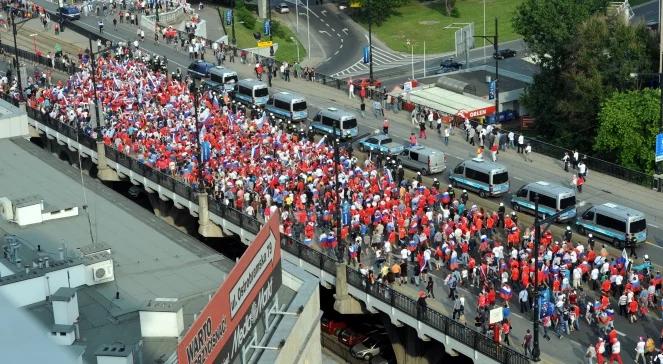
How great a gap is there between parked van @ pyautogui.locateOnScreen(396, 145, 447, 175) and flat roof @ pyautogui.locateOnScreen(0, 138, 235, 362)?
1680cm

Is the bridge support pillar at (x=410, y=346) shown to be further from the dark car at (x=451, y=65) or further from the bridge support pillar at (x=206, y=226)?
the dark car at (x=451, y=65)

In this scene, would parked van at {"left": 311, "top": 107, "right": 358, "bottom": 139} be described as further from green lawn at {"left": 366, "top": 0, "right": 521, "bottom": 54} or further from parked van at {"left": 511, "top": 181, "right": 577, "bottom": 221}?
green lawn at {"left": 366, "top": 0, "right": 521, "bottom": 54}

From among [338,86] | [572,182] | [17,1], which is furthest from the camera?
[17,1]

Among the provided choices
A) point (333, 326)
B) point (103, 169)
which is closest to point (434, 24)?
point (103, 169)

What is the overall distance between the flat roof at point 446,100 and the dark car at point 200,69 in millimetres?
15220

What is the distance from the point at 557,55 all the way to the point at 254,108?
25.1 m

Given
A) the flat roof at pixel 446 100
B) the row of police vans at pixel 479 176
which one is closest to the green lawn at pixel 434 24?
the flat roof at pixel 446 100

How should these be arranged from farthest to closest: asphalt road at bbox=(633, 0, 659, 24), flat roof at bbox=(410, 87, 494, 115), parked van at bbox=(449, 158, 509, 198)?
asphalt road at bbox=(633, 0, 659, 24) → flat roof at bbox=(410, 87, 494, 115) → parked van at bbox=(449, 158, 509, 198)

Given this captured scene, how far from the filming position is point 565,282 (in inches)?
1337

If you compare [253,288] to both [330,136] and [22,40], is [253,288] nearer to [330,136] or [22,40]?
[330,136]

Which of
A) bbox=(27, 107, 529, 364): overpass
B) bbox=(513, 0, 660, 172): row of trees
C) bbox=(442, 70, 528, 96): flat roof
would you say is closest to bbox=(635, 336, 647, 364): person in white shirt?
bbox=(27, 107, 529, 364): overpass

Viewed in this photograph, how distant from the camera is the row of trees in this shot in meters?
Answer: 60.4

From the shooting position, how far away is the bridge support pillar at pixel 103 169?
5781cm

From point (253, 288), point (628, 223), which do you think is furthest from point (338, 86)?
point (253, 288)
